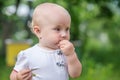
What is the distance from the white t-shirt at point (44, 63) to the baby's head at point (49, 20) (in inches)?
3.9

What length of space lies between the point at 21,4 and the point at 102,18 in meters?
2.70

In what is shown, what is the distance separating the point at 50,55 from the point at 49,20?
→ 0.24 m

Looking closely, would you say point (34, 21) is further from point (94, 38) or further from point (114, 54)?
point (94, 38)

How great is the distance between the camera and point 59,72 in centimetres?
338

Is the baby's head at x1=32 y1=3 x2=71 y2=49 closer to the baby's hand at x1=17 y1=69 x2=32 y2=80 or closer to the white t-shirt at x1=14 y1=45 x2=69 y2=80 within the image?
the white t-shirt at x1=14 y1=45 x2=69 y2=80

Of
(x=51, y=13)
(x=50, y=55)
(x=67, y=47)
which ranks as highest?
(x=51, y=13)

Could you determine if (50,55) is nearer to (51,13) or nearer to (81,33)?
Result: (51,13)

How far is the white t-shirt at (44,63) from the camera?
3375 mm

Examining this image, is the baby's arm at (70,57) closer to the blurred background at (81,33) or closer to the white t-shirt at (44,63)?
the white t-shirt at (44,63)

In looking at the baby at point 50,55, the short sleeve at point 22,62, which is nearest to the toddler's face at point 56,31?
the baby at point 50,55

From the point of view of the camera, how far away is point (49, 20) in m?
3.42

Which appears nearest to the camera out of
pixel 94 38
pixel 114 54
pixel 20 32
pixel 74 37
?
pixel 74 37

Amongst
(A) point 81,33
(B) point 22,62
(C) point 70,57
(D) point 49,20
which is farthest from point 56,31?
(A) point 81,33

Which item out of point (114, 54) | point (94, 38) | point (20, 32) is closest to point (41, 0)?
point (114, 54)
